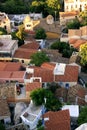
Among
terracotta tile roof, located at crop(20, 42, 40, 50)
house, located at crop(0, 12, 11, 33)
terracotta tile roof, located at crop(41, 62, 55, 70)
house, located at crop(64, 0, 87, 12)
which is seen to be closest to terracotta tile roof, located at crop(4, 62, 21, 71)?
terracotta tile roof, located at crop(41, 62, 55, 70)

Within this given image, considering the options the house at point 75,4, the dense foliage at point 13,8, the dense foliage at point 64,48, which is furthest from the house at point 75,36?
the dense foliage at point 13,8

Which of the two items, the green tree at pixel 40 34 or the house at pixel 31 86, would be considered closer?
the house at pixel 31 86

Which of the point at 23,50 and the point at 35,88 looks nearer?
the point at 35,88

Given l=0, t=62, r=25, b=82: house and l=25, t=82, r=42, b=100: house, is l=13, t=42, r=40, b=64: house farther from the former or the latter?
l=25, t=82, r=42, b=100: house

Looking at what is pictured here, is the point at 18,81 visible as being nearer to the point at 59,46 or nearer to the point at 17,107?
the point at 17,107

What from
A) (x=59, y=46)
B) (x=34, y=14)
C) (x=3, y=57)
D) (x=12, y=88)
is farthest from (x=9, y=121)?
(x=34, y=14)

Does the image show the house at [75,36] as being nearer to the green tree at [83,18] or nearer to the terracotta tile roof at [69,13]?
the green tree at [83,18]

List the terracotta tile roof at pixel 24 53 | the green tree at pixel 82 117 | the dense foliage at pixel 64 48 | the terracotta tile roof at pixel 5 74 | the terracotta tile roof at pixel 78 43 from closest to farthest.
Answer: the green tree at pixel 82 117, the terracotta tile roof at pixel 5 74, the terracotta tile roof at pixel 24 53, the dense foliage at pixel 64 48, the terracotta tile roof at pixel 78 43
